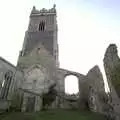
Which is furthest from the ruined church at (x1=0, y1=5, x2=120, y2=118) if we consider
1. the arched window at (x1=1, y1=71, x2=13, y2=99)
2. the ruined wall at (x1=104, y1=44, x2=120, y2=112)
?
the ruined wall at (x1=104, y1=44, x2=120, y2=112)

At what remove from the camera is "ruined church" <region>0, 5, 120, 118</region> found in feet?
58.5

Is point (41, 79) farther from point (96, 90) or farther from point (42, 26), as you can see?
point (42, 26)

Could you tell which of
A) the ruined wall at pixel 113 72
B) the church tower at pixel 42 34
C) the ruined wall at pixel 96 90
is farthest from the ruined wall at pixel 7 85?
the ruined wall at pixel 113 72

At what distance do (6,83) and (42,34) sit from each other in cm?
1531

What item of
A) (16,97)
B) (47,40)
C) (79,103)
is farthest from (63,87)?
(47,40)

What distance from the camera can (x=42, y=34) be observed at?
1158 inches

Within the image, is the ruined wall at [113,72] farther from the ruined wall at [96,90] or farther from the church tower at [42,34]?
the church tower at [42,34]

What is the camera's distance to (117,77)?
15.5 metres

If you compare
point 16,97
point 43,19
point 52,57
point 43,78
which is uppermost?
point 43,19

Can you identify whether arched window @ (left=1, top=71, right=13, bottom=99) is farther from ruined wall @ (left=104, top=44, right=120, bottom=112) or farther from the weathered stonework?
ruined wall @ (left=104, top=44, right=120, bottom=112)

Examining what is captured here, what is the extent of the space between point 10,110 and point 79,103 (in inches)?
445

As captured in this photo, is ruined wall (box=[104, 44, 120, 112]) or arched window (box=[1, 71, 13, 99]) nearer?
ruined wall (box=[104, 44, 120, 112])

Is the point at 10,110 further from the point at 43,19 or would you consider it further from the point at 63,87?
the point at 43,19

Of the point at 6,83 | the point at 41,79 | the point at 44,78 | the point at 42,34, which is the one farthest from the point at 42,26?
the point at 6,83
